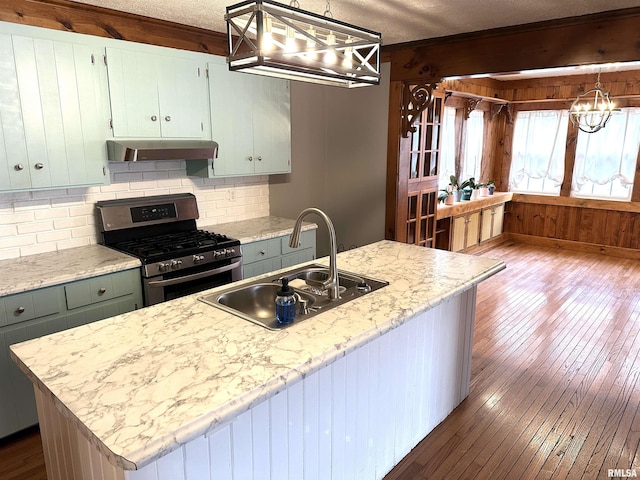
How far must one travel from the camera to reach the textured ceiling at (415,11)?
2797 millimetres

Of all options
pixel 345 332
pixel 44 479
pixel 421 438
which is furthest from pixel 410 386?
pixel 44 479

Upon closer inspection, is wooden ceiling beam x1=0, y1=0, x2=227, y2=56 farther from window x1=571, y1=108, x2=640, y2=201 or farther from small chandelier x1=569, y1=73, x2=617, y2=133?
window x1=571, y1=108, x2=640, y2=201

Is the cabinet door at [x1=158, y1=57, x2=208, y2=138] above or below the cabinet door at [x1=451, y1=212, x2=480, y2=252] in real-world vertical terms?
above

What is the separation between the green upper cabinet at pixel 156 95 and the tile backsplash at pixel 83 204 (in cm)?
39

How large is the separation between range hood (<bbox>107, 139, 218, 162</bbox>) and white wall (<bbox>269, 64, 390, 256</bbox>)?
1.14m

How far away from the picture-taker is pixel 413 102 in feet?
13.6

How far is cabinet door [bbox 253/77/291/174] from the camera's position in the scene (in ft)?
12.4

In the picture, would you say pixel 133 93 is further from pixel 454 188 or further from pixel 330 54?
pixel 454 188

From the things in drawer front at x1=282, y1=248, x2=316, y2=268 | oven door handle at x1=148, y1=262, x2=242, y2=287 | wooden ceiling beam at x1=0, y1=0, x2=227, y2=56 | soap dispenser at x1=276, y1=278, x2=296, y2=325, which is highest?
wooden ceiling beam at x1=0, y1=0, x2=227, y2=56

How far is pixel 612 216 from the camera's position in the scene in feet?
21.9

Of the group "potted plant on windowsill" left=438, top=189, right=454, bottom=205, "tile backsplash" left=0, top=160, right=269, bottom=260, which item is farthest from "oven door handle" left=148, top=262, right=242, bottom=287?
"potted plant on windowsill" left=438, top=189, right=454, bottom=205

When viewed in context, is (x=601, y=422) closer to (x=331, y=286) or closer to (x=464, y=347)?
(x=464, y=347)

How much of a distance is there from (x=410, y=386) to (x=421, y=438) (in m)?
0.40

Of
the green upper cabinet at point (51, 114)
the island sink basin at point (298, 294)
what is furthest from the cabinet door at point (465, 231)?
the green upper cabinet at point (51, 114)
